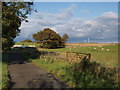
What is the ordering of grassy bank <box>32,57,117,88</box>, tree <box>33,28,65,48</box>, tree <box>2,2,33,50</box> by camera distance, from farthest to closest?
tree <box>33,28,65,48</box>
tree <box>2,2,33,50</box>
grassy bank <box>32,57,117,88</box>

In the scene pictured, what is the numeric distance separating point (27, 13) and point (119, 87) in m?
17.3

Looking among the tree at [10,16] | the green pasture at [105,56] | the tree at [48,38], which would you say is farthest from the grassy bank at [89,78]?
the tree at [48,38]

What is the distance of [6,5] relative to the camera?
22.9 meters

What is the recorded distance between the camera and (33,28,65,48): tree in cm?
7969

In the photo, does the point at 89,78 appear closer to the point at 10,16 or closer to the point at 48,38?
the point at 10,16

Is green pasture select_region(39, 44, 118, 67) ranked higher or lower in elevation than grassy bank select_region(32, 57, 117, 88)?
higher

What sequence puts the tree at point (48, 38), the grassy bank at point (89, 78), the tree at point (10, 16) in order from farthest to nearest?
the tree at point (48, 38), the tree at point (10, 16), the grassy bank at point (89, 78)

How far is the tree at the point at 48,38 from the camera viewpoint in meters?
79.7

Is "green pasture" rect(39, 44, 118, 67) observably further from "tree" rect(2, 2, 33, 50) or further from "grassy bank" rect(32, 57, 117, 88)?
"tree" rect(2, 2, 33, 50)

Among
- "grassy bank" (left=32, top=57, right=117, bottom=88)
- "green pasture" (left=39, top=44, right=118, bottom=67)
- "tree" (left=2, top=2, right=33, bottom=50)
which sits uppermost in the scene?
"tree" (left=2, top=2, right=33, bottom=50)

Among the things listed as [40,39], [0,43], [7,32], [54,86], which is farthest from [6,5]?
[40,39]

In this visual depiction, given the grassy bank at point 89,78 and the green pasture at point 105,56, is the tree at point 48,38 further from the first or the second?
the grassy bank at point 89,78

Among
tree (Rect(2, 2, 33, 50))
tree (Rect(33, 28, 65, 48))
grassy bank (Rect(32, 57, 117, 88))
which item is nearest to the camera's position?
grassy bank (Rect(32, 57, 117, 88))

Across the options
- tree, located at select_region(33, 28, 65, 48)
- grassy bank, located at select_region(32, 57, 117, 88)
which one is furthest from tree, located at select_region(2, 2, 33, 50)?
tree, located at select_region(33, 28, 65, 48)
